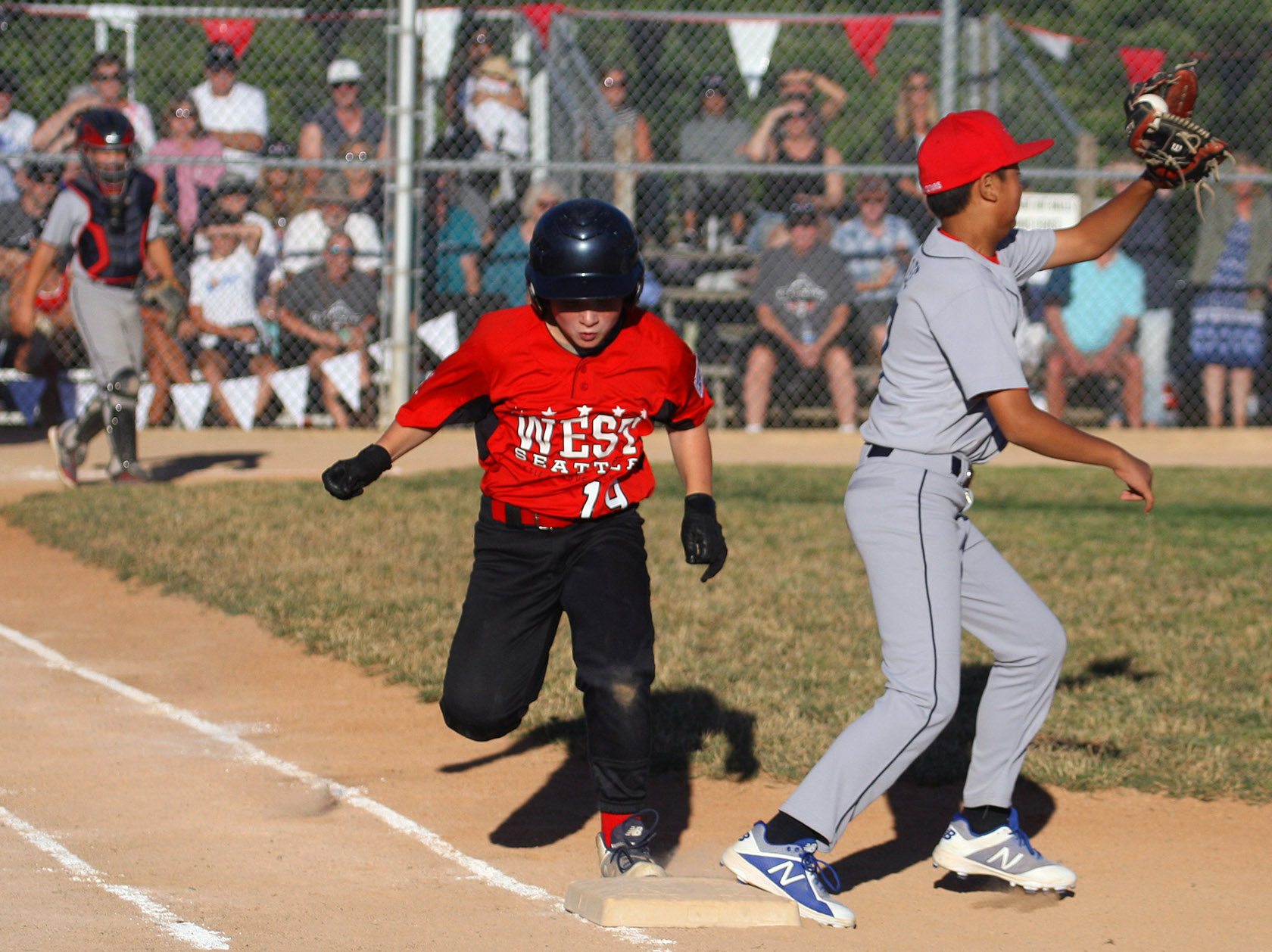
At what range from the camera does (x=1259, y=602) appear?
788 centimetres

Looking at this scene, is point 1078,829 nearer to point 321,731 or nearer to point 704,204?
point 321,731

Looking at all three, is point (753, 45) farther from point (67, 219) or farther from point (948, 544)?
point (948, 544)

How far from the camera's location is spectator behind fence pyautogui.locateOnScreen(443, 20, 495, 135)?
13344 millimetres

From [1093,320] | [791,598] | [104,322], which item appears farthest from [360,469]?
[1093,320]

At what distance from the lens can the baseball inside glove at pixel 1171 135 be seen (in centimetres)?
449

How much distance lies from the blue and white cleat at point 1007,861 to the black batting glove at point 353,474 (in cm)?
179

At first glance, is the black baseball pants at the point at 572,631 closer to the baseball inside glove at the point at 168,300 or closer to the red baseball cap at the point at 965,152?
the red baseball cap at the point at 965,152

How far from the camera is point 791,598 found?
7848 millimetres

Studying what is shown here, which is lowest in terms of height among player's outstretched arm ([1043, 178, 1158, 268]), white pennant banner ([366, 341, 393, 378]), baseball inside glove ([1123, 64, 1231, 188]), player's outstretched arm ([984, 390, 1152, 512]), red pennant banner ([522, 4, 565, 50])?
player's outstretched arm ([984, 390, 1152, 512])

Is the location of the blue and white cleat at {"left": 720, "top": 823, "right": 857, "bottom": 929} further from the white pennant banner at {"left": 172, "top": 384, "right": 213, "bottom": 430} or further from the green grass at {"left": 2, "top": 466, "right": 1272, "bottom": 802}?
the white pennant banner at {"left": 172, "top": 384, "right": 213, "bottom": 430}

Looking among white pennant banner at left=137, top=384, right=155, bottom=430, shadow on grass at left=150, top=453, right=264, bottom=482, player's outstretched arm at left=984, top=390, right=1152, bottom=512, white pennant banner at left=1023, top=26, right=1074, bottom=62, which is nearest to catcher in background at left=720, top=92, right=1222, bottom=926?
player's outstretched arm at left=984, top=390, right=1152, bottom=512

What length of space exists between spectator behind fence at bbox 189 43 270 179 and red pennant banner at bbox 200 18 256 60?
69 centimetres

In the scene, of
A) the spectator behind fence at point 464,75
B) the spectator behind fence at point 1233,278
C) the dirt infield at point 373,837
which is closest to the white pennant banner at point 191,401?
the spectator behind fence at point 464,75

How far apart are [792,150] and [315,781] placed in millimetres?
9387
